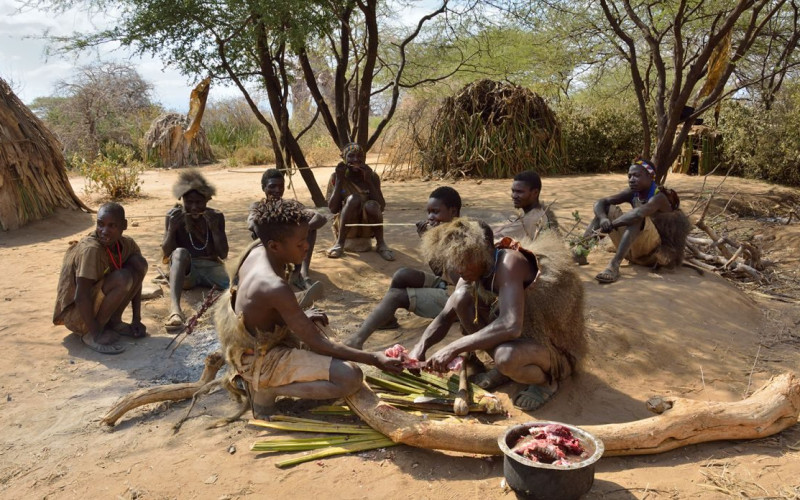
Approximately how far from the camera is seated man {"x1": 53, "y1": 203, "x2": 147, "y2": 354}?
4.18m

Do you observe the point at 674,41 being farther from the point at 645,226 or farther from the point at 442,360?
the point at 442,360

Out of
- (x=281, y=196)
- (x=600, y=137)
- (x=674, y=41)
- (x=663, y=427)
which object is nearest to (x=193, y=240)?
(x=281, y=196)

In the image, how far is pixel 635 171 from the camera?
17.9 ft

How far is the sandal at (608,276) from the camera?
5258mm

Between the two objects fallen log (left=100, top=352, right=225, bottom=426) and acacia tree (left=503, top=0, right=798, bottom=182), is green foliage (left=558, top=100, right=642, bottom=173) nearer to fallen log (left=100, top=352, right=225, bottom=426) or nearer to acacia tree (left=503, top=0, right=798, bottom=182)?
acacia tree (left=503, top=0, right=798, bottom=182)

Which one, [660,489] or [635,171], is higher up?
[635,171]

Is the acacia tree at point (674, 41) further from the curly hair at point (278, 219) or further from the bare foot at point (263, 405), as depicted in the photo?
the bare foot at point (263, 405)

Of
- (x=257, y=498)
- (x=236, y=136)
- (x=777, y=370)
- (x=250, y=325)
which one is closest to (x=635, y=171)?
(x=777, y=370)

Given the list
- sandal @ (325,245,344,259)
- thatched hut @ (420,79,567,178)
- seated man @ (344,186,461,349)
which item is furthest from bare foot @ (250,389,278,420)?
thatched hut @ (420,79,567,178)

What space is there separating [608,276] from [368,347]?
7.96 ft

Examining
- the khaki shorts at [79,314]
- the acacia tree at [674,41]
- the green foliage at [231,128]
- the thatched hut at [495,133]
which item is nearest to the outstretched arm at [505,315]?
the khaki shorts at [79,314]

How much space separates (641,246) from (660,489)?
11.3ft

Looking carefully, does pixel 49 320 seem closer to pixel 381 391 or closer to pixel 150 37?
pixel 381 391

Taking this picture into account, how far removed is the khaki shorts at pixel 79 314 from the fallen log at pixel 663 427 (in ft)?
8.38
